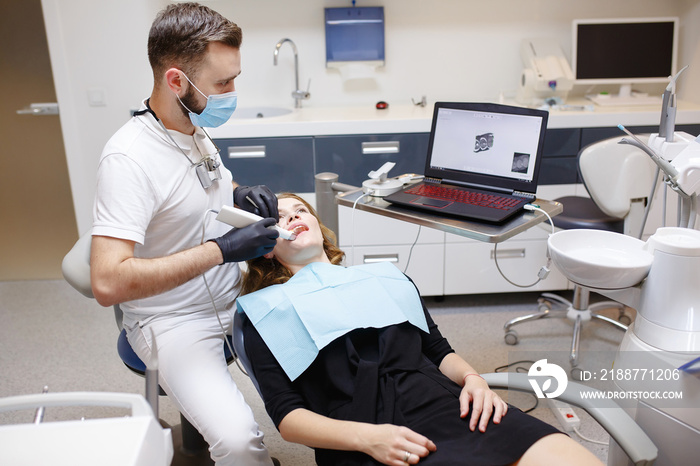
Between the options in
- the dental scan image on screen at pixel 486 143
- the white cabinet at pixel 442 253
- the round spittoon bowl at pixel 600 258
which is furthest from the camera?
the white cabinet at pixel 442 253

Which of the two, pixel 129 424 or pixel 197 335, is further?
pixel 197 335

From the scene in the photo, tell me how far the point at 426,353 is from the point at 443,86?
81.1 inches

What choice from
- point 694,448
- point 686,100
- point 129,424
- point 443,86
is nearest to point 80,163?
point 443,86

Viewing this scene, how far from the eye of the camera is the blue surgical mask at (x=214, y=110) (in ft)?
4.94

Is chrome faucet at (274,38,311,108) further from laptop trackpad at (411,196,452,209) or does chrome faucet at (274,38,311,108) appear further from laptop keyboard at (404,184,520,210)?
laptop trackpad at (411,196,452,209)

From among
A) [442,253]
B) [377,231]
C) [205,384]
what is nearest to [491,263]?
[442,253]

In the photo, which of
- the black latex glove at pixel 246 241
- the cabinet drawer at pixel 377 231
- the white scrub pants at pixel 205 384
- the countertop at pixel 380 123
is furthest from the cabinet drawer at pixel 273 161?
the black latex glove at pixel 246 241

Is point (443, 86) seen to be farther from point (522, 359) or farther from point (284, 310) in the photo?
point (284, 310)

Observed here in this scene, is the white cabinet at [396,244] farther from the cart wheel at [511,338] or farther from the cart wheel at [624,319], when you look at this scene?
the cart wheel at [624,319]

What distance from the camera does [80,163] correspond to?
3186 millimetres

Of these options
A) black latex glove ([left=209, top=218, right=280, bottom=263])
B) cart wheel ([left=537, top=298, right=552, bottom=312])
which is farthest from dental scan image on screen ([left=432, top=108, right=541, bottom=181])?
cart wheel ([left=537, top=298, right=552, bottom=312])

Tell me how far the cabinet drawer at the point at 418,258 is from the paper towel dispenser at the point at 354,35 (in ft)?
3.35

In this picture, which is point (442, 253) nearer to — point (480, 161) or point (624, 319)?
point (624, 319)

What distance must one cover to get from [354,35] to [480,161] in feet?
5.15
